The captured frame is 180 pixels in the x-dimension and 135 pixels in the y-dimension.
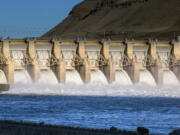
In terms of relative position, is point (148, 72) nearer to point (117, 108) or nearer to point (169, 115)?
point (117, 108)

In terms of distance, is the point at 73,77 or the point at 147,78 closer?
the point at 73,77

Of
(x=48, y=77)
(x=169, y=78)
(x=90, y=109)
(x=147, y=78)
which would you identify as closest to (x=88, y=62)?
(x=48, y=77)

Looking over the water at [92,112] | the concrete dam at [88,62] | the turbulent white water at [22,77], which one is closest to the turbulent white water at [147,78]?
the concrete dam at [88,62]

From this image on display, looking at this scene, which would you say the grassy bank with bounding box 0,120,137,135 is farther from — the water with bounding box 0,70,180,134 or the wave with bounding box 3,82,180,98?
the wave with bounding box 3,82,180,98

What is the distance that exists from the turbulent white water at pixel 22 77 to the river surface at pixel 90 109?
1726 millimetres

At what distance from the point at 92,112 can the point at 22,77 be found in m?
30.0

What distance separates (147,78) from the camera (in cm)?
9562

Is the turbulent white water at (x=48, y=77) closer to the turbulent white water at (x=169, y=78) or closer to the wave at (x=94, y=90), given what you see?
the wave at (x=94, y=90)

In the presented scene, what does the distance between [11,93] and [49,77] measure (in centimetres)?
999

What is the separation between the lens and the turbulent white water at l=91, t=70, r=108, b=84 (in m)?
89.4

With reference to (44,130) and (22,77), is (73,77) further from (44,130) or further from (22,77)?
(44,130)

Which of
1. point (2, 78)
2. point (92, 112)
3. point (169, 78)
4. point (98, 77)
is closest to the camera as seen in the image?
point (92, 112)

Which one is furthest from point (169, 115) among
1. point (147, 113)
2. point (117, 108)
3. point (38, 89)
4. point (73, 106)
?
point (38, 89)

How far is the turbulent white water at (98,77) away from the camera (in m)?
89.4
